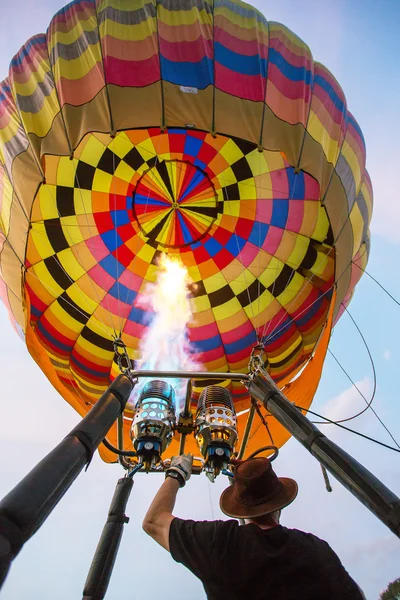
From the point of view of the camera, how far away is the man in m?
0.98

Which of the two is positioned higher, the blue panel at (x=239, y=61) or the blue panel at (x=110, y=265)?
the blue panel at (x=239, y=61)

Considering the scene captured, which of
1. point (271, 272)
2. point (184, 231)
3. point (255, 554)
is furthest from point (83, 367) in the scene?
point (255, 554)

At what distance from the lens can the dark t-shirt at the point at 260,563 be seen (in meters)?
0.98

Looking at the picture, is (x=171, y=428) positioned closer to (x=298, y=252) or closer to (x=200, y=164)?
(x=298, y=252)

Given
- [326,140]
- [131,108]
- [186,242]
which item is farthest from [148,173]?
[326,140]

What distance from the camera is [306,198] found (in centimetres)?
454

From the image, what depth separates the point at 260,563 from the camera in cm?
101

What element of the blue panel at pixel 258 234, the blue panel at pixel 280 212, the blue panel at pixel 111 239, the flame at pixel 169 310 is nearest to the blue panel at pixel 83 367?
the flame at pixel 169 310

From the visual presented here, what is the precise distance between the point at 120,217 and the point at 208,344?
1901 mm

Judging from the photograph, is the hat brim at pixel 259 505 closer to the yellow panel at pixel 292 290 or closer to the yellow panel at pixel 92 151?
the yellow panel at pixel 292 290

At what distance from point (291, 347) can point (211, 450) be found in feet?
7.16

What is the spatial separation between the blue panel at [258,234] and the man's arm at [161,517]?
12.7ft

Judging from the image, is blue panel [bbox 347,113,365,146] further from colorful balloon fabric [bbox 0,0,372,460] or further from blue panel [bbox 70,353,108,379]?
blue panel [bbox 70,353,108,379]

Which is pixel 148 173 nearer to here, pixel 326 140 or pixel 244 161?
pixel 244 161
